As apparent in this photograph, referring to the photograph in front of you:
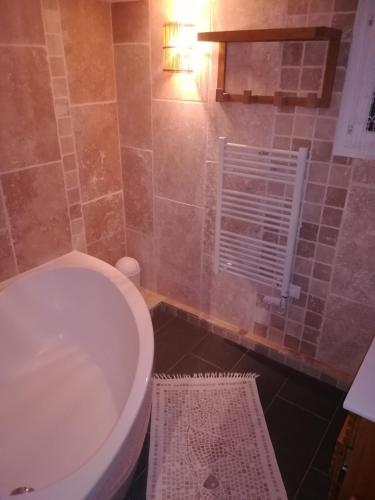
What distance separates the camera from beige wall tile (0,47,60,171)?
5.76 ft

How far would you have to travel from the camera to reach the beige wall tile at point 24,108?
1756mm

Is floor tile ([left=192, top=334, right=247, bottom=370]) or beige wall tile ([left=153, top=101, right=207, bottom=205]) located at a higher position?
beige wall tile ([left=153, top=101, right=207, bottom=205])

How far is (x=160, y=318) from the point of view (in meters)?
2.59

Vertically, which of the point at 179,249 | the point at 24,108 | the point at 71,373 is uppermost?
the point at 24,108

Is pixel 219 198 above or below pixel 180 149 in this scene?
below

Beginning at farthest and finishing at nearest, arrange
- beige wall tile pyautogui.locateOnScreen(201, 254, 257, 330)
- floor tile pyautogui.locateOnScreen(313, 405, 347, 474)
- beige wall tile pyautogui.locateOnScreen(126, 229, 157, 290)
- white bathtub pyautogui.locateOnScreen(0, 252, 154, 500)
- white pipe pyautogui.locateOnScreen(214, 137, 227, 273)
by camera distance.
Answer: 1. beige wall tile pyautogui.locateOnScreen(126, 229, 157, 290)
2. beige wall tile pyautogui.locateOnScreen(201, 254, 257, 330)
3. white pipe pyautogui.locateOnScreen(214, 137, 227, 273)
4. floor tile pyautogui.locateOnScreen(313, 405, 347, 474)
5. white bathtub pyautogui.locateOnScreen(0, 252, 154, 500)

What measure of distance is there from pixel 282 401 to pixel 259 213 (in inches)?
38.6

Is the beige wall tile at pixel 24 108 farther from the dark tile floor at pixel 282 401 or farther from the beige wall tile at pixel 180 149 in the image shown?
the dark tile floor at pixel 282 401

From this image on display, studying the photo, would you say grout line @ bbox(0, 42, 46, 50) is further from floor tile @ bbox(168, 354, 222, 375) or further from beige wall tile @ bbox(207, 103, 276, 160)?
floor tile @ bbox(168, 354, 222, 375)

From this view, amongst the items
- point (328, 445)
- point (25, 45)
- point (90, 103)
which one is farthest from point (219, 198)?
point (328, 445)

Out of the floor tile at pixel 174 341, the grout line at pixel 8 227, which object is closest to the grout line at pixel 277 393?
the floor tile at pixel 174 341

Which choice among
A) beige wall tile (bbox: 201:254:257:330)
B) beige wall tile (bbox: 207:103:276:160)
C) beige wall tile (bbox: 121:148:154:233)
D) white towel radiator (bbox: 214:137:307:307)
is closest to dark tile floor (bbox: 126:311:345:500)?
beige wall tile (bbox: 201:254:257:330)

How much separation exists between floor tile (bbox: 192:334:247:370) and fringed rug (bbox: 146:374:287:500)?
0.11 meters

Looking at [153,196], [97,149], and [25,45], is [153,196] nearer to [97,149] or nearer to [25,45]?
[97,149]
